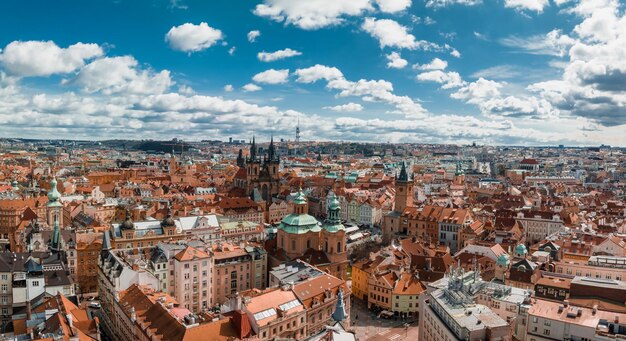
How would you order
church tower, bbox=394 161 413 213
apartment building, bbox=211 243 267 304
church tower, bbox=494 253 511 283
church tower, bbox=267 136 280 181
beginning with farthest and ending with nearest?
church tower, bbox=267 136 280 181 → church tower, bbox=394 161 413 213 → apartment building, bbox=211 243 267 304 → church tower, bbox=494 253 511 283

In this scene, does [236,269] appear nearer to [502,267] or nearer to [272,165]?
[502,267]

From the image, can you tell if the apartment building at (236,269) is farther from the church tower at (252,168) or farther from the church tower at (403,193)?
the church tower at (252,168)

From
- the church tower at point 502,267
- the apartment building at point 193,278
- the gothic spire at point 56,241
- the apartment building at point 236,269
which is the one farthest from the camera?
the gothic spire at point 56,241

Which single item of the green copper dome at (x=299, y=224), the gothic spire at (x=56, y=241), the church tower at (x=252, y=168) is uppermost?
the church tower at (x=252, y=168)

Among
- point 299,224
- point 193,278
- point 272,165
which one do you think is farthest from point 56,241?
point 272,165

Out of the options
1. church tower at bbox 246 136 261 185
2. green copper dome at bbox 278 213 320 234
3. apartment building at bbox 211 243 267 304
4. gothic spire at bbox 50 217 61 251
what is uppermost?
church tower at bbox 246 136 261 185

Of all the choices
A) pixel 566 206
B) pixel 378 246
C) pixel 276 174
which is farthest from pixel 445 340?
pixel 276 174

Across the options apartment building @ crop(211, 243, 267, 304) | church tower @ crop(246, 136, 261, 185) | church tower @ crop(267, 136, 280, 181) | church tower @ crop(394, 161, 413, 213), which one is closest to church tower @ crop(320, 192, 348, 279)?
apartment building @ crop(211, 243, 267, 304)

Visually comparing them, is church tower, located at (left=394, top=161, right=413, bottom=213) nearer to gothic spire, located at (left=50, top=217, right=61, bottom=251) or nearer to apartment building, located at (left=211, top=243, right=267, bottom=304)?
apartment building, located at (left=211, top=243, right=267, bottom=304)

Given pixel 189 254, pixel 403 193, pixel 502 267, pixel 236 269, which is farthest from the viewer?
pixel 403 193

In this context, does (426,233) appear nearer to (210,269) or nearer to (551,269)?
(551,269)

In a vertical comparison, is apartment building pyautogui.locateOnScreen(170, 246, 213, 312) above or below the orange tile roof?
below

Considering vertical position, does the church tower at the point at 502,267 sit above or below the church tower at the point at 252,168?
below

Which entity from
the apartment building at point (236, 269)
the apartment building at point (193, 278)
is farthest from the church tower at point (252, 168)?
the apartment building at point (193, 278)
